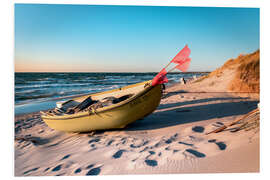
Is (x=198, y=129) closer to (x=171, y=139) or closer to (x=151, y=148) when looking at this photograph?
(x=171, y=139)

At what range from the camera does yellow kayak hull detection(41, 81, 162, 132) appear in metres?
3.10

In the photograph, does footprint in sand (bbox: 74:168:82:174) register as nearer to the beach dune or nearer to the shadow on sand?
the beach dune

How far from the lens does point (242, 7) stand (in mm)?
3008

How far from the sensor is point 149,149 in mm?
2549

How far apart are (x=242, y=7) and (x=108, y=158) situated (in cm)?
325

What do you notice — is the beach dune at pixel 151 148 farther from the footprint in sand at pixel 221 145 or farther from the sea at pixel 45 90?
the sea at pixel 45 90

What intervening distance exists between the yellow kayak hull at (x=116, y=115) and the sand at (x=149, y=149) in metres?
0.19

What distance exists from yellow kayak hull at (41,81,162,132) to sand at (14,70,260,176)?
190 mm

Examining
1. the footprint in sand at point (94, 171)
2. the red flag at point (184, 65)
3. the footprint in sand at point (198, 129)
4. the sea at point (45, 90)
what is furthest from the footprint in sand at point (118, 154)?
the sea at point (45, 90)

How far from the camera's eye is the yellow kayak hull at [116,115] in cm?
310

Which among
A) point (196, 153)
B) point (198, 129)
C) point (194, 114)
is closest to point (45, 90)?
point (194, 114)

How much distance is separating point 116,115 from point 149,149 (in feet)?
2.98
